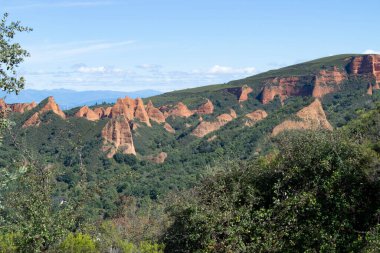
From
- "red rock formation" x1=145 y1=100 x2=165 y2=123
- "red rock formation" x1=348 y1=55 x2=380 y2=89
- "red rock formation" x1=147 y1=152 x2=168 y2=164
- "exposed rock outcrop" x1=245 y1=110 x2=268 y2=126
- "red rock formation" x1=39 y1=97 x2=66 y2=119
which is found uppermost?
"red rock formation" x1=348 y1=55 x2=380 y2=89

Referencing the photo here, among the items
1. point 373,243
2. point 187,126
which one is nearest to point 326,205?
point 373,243

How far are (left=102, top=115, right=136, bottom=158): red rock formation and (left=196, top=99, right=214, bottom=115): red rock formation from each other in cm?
5393

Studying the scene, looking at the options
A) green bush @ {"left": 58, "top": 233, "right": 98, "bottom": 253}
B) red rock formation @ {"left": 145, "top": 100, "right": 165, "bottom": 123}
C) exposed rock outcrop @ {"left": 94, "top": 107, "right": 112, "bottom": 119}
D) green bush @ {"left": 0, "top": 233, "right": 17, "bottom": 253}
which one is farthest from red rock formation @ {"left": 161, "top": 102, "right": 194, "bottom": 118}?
green bush @ {"left": 0, "top": 233, "right": 17, "bottom": 253}

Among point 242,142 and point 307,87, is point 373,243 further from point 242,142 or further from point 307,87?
point 307,87

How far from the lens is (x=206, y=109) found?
179125mm

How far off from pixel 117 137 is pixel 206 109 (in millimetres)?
58742

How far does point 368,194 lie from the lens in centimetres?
1784

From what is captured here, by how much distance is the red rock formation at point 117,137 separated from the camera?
12448cm

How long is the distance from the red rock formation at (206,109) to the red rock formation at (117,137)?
53.9m

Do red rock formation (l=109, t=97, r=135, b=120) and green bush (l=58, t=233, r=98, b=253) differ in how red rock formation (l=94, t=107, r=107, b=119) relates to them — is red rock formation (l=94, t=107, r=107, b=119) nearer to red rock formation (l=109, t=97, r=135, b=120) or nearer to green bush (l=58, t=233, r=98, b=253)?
red rock formation (l=109, t=97, r=135, b=120)

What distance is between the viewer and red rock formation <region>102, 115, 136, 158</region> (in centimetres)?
12448

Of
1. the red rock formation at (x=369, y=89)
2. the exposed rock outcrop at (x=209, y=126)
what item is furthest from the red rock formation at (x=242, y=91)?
the red rock formation at (x=369, y=89)

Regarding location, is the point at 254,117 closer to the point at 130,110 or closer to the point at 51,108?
the point at 130,110

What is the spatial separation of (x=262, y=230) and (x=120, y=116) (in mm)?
117785
